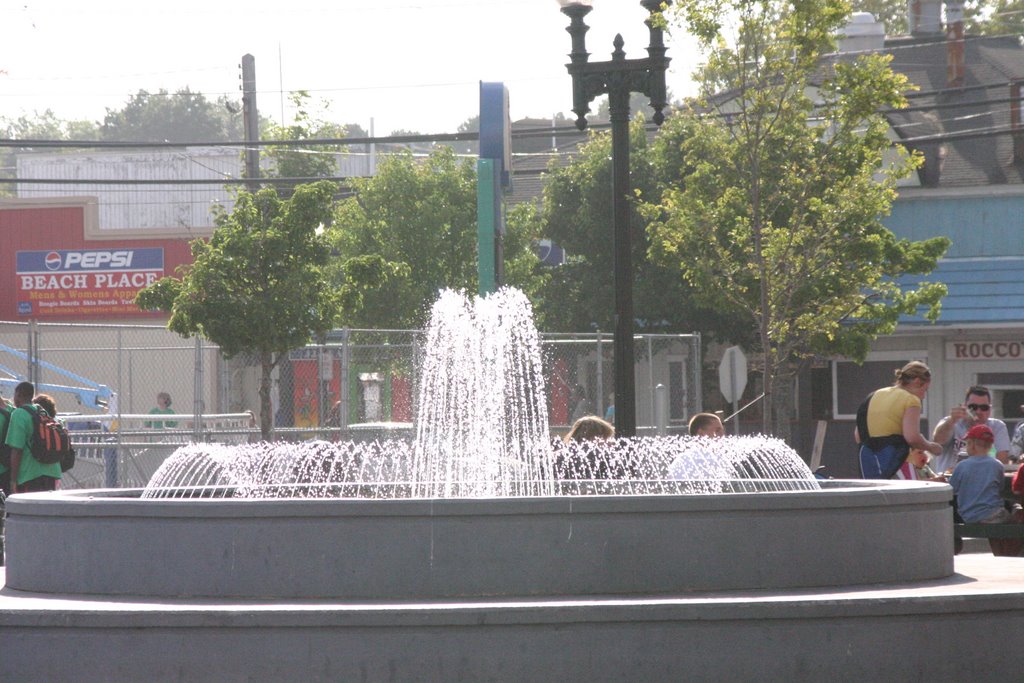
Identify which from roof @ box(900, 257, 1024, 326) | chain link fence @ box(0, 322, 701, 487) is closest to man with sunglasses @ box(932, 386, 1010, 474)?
chain link fence @ box(0, 322, 701, 487)

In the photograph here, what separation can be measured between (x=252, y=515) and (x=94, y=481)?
13920 mm

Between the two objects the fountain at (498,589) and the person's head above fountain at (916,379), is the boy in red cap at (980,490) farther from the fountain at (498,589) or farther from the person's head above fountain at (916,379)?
the fountain at (498,589)

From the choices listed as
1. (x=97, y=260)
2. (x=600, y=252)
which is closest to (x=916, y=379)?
(x=600, y=252)

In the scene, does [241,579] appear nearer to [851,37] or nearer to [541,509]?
[541,509]

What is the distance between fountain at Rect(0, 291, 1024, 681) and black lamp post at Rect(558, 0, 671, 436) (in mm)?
4483

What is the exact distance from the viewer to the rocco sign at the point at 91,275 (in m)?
40.2

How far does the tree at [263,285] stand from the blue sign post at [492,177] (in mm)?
4469

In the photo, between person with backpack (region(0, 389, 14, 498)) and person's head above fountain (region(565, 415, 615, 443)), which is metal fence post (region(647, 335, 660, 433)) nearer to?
person with backpack (region(0, 389, 14, 498))

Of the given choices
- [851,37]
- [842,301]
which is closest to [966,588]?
[842,301]

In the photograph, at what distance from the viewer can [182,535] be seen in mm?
7105

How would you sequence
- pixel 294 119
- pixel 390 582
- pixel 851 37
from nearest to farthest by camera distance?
pixel 390 582 → pixel 851 37 → pixel 294 119

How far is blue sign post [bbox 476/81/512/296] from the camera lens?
1380 centimetres

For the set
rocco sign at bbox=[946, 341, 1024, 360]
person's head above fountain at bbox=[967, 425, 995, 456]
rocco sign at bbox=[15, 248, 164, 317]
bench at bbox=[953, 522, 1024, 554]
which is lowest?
bench at bbox=[953, 522, 1024, 554]

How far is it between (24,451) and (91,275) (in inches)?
1104
